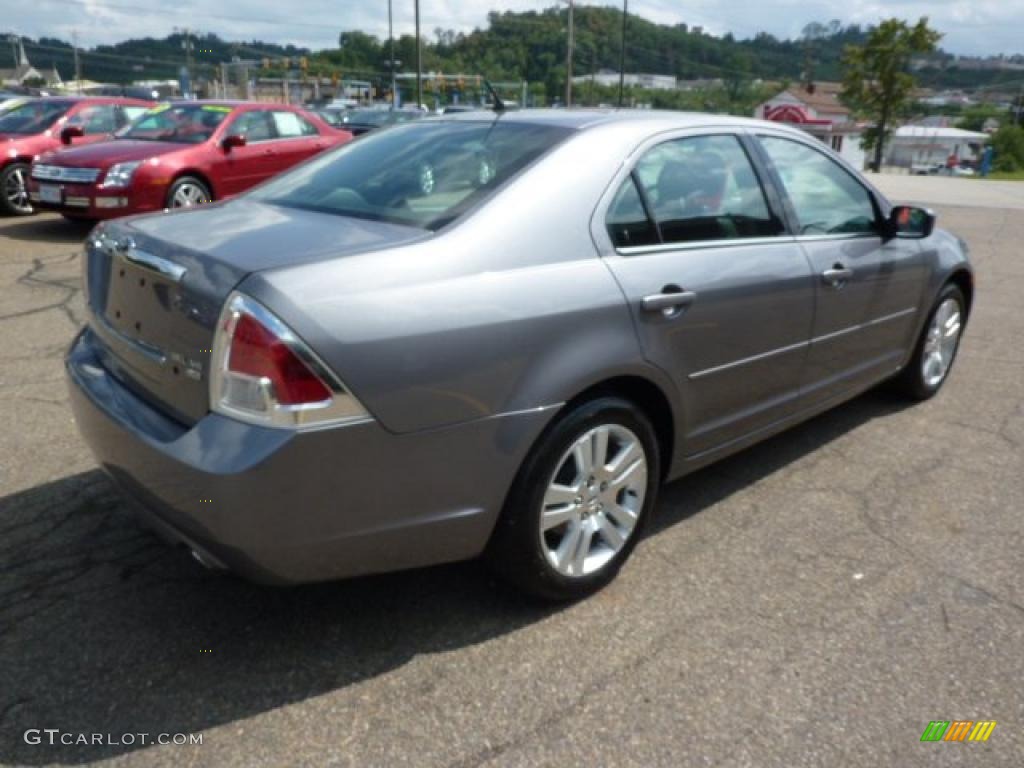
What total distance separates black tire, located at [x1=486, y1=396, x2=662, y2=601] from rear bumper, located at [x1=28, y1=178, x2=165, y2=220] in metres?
7.42

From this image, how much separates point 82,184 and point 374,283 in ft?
25.7

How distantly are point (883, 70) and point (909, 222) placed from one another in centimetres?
4326

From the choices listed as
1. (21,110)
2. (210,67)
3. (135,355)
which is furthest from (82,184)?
(210,67)

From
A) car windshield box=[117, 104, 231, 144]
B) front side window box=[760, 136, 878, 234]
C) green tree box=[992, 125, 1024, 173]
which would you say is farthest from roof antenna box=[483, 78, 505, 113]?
green tree box=[992, 125, 1024, 173]

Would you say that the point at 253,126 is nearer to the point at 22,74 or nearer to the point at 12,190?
the point at 12,190

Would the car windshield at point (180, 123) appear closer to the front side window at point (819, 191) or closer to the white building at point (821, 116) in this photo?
the front side window at point (819, 191)

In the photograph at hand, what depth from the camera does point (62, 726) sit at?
2.16 meters

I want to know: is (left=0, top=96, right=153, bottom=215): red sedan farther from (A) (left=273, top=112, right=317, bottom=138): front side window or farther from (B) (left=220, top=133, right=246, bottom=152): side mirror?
(B) (left=220, top=133, right=246, bottom=152): side mirror

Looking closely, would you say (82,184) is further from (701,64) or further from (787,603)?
(701,64)

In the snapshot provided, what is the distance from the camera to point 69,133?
10.8 metres

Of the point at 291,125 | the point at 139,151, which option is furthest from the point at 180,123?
the point at 291,125

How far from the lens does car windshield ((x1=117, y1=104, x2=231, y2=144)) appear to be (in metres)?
9.65

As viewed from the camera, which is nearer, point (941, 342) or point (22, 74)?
point (941, 342)

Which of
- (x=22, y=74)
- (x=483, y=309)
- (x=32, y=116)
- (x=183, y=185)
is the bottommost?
(x=183, y=185)
